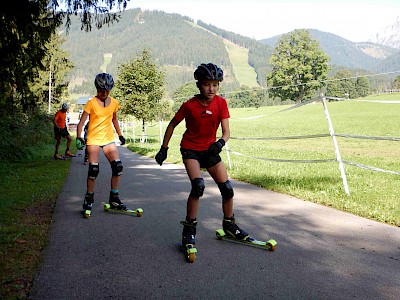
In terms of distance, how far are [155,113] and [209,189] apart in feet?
82.5

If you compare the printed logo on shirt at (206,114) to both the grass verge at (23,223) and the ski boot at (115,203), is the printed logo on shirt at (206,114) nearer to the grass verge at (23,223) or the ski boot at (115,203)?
the grass verge at (23,223)

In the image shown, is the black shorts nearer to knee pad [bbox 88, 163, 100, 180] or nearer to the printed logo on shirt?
the printed logo on shirt

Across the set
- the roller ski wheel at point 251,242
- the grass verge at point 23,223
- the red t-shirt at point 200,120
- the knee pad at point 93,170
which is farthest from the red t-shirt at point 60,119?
the roller ski wheel at point 251,242

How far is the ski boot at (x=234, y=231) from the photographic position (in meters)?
4.88

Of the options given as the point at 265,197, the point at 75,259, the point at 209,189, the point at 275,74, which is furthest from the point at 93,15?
the point at 275,74

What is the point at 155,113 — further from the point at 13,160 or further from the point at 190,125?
the point at 190,125

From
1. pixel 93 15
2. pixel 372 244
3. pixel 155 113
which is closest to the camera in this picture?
pixel 372 244

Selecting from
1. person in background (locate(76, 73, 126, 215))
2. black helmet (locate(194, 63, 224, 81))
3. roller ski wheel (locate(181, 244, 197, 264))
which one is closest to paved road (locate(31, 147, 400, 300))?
roller ski wheel (locate(181, 244, 197, 264))

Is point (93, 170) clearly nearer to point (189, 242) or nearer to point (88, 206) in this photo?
point (88, 206)

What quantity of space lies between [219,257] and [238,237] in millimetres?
566

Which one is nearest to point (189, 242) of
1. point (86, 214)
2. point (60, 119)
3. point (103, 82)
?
point (86, 214)

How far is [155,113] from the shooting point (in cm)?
3353

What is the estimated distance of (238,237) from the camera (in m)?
4.91

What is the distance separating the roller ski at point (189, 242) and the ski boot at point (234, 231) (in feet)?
1.64
